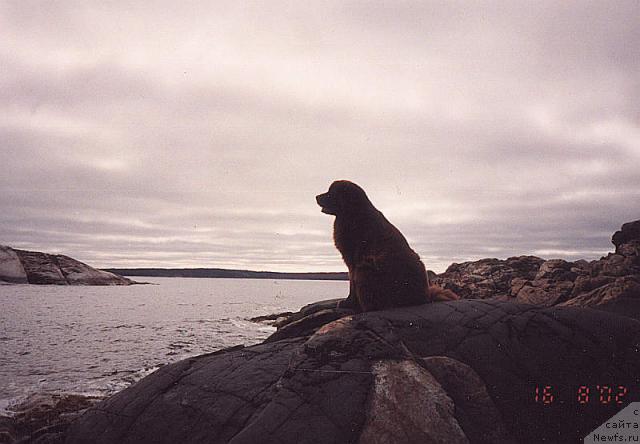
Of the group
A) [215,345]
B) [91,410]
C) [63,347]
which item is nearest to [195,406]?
[91,410]

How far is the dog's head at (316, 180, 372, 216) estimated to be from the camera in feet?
25.3

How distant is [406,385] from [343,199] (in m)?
4.06

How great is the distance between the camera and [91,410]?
229 inches

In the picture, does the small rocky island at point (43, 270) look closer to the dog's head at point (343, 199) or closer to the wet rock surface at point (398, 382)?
the dog's head at point (343, 199)

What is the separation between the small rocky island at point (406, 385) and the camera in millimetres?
4211

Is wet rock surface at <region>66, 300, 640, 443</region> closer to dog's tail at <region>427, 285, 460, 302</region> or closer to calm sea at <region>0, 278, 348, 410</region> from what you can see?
dog's tail at <region>427, 285, 460, 302</region>

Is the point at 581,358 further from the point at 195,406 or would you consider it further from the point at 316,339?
the point at 195,406

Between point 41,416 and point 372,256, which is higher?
point 372,256

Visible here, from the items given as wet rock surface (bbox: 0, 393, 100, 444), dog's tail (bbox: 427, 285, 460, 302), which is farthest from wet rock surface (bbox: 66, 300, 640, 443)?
wet rock surface (bbox: 0, 393, 100, 444)

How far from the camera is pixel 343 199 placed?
7.85m
